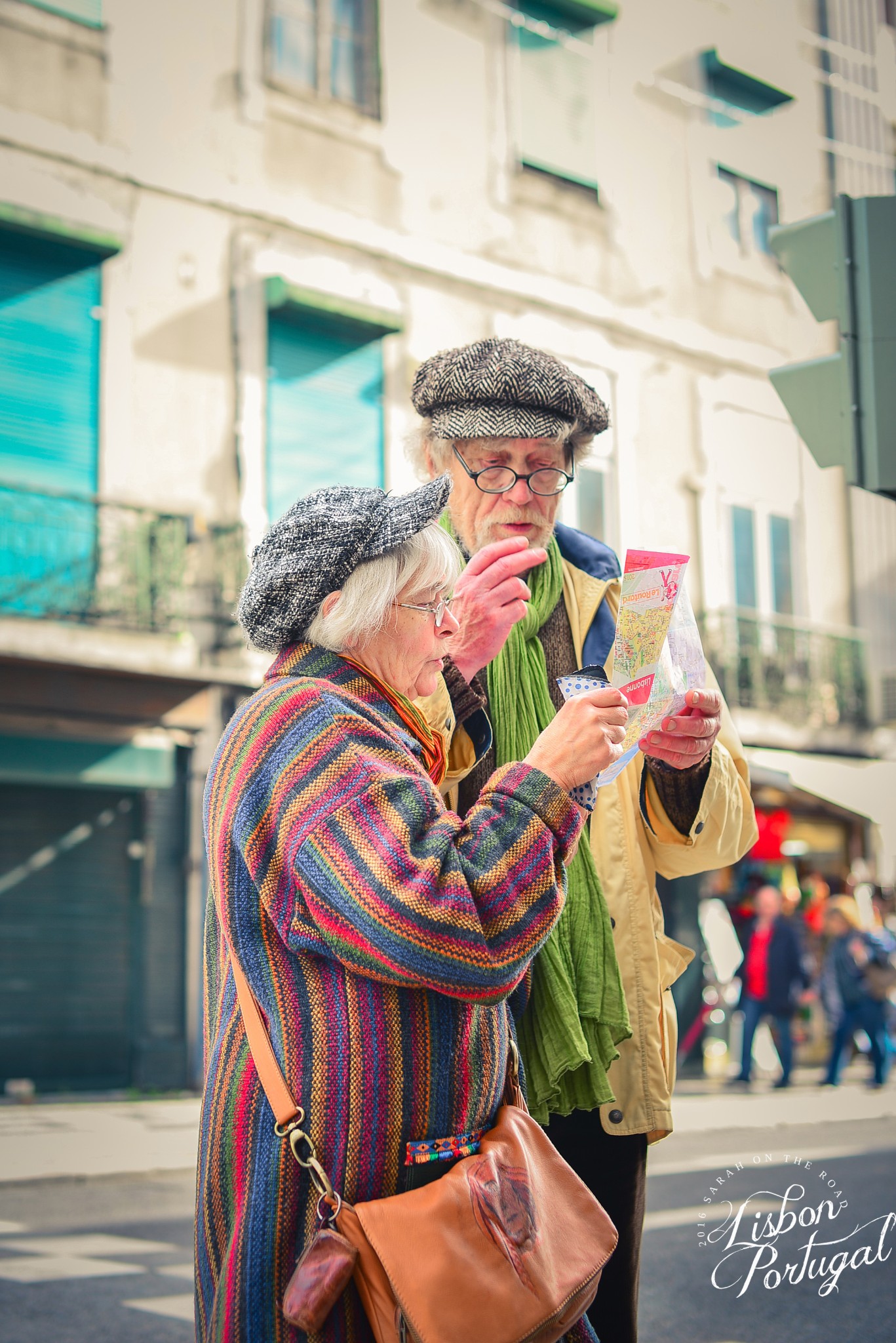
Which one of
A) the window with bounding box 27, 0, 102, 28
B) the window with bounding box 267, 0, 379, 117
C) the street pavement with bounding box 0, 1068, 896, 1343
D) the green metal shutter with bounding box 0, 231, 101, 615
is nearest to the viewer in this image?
the street pavement with bounding box 0, 1068, 896, 1343

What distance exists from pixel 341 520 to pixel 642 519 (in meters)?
13.2

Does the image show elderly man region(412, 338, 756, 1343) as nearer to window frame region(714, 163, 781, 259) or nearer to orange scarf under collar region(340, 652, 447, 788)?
orange scarf under collar region(340, 652, 447, 788)

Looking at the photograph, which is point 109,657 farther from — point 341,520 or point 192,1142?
point 341,520

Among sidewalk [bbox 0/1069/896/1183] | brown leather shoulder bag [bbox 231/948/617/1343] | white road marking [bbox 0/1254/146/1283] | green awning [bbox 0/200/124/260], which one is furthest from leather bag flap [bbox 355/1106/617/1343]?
green awning [bbox 0/200/124/260]

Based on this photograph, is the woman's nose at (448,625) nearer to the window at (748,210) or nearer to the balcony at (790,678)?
the balcony at (790,678)

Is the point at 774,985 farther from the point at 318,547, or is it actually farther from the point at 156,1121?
the point at 318,547

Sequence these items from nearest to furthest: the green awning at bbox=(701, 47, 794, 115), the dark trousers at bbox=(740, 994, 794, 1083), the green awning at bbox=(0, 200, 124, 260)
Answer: the green awning at bbox=(0, 200, 124, 260), the dark trousers at bbox=(740, 994, 794, 1083), the green awning at bbox=(701, 47, 794, 115)

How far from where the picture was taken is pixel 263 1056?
178 cm

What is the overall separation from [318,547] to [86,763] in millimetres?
9926

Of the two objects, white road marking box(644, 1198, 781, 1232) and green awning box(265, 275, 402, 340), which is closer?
white road marking box(644, 1198, 781, 1232)

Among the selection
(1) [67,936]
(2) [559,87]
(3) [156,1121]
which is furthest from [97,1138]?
(2) [559,87]

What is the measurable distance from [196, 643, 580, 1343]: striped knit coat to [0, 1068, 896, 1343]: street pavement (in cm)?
29

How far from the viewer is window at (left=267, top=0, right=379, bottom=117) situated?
12734 millimetres

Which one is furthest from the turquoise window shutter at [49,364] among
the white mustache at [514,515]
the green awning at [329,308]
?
the white mustache at [514,515]
